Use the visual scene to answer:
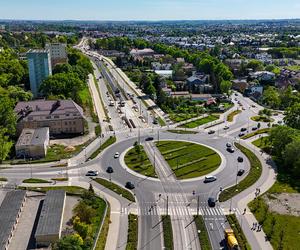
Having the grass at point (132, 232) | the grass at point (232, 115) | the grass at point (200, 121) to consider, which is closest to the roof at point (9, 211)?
the grass at point (132, 232)

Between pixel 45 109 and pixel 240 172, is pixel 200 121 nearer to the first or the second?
pixel 240 172

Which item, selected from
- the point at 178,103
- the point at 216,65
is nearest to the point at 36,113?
the point at 178,103

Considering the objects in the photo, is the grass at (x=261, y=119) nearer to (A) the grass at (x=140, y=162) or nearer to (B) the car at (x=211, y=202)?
(A) the grass at (x=140, y=162)

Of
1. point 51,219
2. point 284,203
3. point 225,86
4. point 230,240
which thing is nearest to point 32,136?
point 51,219

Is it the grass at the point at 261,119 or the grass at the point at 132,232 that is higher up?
the grass at the point at 261,119

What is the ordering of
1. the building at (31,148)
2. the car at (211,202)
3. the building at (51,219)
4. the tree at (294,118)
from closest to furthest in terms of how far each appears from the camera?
the building at (51,219), the car at (211,202), the building at (31,148), the tree at (294,118)

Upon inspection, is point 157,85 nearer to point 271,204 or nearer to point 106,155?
point 106,155

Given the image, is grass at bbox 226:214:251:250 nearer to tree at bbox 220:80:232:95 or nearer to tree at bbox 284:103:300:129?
tree at bbox 284:103:300:129
